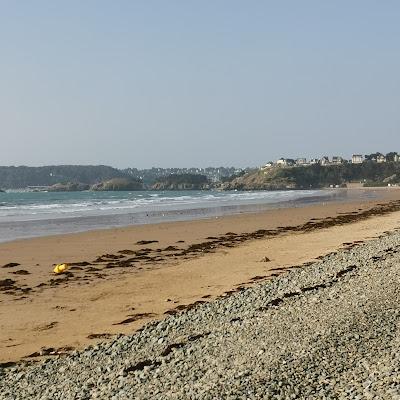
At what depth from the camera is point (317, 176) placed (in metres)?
167

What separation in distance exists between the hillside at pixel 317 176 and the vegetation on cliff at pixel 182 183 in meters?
12.3

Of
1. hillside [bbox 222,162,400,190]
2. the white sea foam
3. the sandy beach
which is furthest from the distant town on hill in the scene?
the sandy beach

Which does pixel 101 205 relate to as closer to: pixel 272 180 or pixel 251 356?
pixel 251 356

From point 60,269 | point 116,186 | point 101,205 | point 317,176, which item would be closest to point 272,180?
point 317,176

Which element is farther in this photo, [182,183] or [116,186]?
[182,183]

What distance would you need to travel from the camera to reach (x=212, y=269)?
1416 cm

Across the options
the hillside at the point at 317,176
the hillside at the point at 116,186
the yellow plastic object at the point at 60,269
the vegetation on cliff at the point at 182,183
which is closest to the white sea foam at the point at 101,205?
the yellow plastic object at the point at 60,269

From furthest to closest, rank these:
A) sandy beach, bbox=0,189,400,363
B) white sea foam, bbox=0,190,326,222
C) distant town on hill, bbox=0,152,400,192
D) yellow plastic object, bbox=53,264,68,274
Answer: distant town on hill, bbox=0,152,400,192, white sea foam, bbox=0,190,326,222, yellow plastic object, bbox=53,264,68,274, sandy beach, bbox=0,189,400,363

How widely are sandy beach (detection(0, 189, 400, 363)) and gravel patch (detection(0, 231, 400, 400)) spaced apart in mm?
1017

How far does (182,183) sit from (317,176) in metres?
41.1

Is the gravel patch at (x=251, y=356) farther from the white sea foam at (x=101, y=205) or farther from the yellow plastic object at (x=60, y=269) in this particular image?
the white sea foam at (x=101, y=205)

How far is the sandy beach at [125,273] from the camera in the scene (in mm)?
8938

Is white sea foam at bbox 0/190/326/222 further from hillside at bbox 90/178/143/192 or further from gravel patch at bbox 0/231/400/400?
hillside at bbox 90/178/143/192

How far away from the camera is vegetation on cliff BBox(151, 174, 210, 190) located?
174 metres
